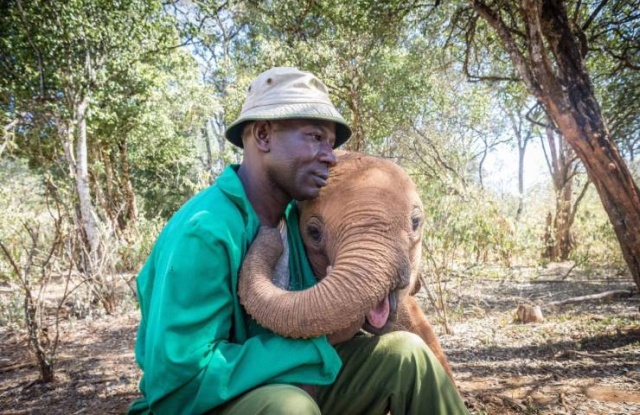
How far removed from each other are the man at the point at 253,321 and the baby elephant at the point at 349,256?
0.08 meters

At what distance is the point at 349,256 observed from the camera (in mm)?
1646

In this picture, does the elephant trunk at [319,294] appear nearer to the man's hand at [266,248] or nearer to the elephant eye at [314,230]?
the man's hand at [266,248]

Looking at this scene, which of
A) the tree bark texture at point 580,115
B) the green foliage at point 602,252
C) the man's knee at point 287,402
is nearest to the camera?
the man's knee at point 287,402

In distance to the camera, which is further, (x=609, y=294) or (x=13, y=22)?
(x=13, y=22)

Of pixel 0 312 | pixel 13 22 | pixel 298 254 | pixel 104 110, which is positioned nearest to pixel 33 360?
pixel 0 312

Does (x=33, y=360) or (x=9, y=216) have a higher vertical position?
(x=9, y=216)

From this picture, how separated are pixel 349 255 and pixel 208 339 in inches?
22.3

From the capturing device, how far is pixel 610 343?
14.5 feet

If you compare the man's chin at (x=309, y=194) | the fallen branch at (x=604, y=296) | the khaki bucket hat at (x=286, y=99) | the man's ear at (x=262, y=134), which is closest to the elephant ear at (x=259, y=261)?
the man's chin at (x=309, y=194)

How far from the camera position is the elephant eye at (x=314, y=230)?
2043mm

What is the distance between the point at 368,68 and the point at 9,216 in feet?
25.0

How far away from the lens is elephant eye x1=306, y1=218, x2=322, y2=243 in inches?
80.4

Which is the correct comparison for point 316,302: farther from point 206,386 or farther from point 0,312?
point 0,312

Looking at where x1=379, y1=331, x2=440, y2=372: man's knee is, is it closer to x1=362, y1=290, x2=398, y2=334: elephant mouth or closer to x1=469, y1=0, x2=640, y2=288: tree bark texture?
x1=362, y1=290, x2=398, y2=334: elephant mouth
